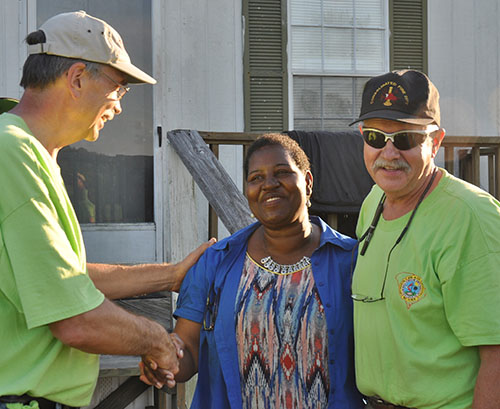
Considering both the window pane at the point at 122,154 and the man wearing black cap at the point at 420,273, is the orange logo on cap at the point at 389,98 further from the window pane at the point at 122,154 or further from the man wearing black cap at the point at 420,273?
the window pane at the point at 122,154

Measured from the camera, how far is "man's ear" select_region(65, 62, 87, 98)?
216cm

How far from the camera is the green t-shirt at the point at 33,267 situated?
70.4 inches

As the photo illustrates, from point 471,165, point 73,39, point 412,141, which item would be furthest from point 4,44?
point 412,141

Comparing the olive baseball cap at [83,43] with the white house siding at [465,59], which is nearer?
the olive baseball cap at [83,43]

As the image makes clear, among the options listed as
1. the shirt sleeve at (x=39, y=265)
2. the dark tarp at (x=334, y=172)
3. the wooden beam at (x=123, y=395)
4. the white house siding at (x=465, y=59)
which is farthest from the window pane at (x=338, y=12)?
the shirt sleeve at (x=39, y=265)

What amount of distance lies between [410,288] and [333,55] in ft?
15.9

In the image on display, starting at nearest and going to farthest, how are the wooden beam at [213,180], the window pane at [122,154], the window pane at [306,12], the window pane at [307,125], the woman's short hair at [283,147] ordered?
1. the woman's short hair at [283,147]
2. the wooden beam at [213,180]
3. the window pane at [122,154]
4. the window pane at [306,12]
5. the window pane at [307,125]

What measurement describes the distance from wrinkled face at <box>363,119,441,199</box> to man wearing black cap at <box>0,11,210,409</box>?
0.99 metres

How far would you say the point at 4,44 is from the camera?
5.64 m

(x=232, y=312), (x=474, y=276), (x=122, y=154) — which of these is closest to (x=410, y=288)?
(x=474, y=276)

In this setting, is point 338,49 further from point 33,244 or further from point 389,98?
point 33,244

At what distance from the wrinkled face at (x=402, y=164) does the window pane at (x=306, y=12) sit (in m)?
4.43

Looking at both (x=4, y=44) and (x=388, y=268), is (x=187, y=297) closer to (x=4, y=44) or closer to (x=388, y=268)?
(x=388, y=268)

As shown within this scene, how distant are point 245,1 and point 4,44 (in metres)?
2.33
